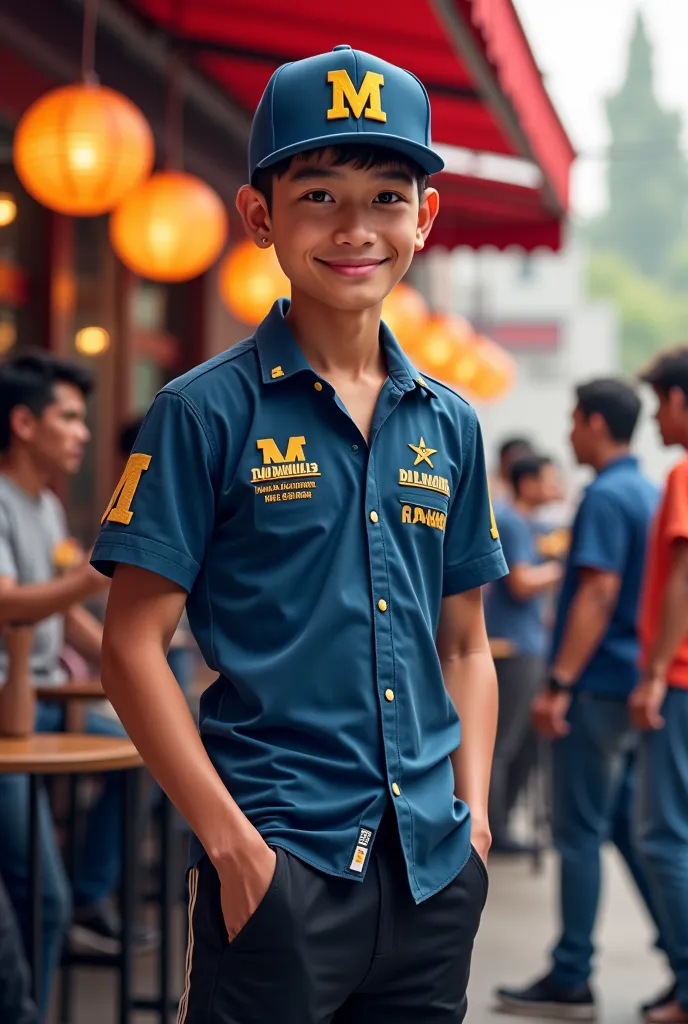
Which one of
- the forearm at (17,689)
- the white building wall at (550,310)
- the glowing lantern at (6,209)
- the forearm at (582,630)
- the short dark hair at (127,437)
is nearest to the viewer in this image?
the forearm at (17,689)

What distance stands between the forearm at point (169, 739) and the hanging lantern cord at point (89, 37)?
451 centimetres

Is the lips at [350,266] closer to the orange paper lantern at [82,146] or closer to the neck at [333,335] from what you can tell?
the neck at [333,335]

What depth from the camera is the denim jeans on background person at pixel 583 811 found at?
473 cm

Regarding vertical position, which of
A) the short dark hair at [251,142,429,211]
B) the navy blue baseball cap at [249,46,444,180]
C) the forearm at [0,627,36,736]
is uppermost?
the navy blue baseball cap at [249,46,444,180]

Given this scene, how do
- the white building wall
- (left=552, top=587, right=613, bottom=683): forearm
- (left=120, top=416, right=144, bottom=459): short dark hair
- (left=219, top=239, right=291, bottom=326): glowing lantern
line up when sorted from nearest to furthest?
(left=552, top=587, right=613, bottom=683): forearm, (left=120, top=416, right=144, bottom=459): short dark hair, (left=219, top=239, right=291, bottom=326): glowing lantern, the white building wall

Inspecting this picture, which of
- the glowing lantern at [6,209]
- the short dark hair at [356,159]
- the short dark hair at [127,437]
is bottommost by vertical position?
the short dark hair at [127,437]

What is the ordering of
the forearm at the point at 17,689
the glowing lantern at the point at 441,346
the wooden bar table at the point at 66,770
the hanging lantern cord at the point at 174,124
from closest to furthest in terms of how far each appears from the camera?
the wooden bar table at the point at 66,770 < the forearm at the point at 17,689 < the hanging lantern cord at the point at 174,124 < the glowing lantern at the point at 441,346

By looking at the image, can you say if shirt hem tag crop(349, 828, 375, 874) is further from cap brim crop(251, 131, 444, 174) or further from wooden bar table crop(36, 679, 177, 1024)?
wooden bar table crop(36, 679, 177, 1024)

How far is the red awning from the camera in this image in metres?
5.47

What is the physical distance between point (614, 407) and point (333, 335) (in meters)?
3.11

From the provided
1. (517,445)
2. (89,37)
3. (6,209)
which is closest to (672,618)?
(6,209)

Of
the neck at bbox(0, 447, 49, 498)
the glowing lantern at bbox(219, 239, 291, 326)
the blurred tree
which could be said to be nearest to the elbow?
the neck at bbox(0, 447, 49, 498)

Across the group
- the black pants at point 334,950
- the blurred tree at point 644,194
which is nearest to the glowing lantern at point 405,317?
the black pants at point 334,950

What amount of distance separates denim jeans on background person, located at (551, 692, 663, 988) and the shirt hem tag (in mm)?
3091
